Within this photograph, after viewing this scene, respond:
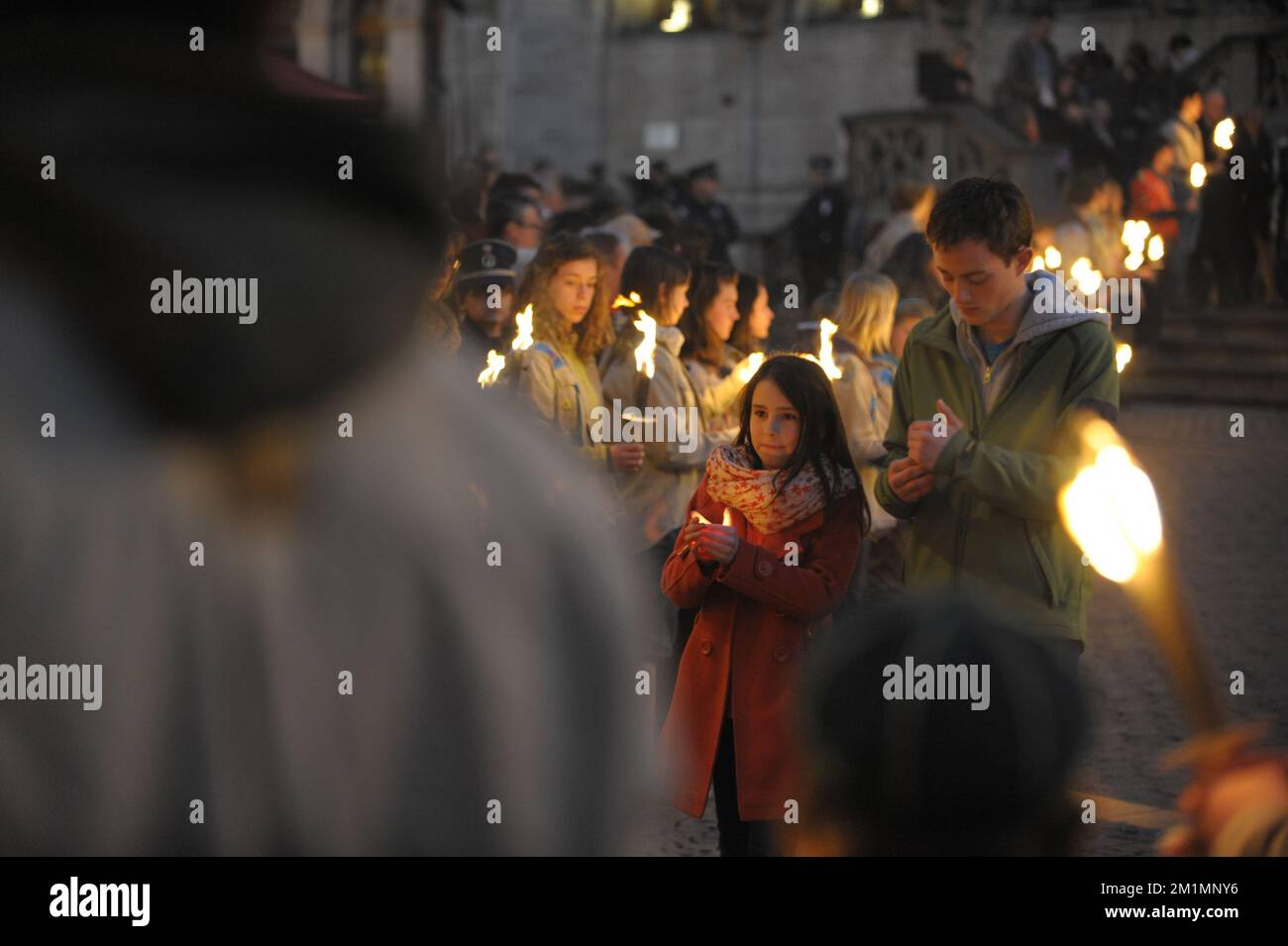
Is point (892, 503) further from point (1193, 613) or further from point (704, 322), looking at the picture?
point (1193, 613)

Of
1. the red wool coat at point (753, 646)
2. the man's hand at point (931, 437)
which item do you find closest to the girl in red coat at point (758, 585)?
the red wool coat at point (753, 646)

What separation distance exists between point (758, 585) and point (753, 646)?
18cm

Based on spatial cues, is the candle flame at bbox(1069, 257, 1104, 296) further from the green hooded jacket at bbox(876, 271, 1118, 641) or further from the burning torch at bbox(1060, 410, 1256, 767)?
the burning torch at bbox(1060, 410, 1256, 767)

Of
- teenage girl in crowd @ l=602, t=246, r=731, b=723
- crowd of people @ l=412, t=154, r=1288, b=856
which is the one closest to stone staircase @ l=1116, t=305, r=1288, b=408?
teenage girl in crowd @ l=602, t=246, r=731, b=723

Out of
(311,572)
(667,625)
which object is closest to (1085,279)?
(667,625)

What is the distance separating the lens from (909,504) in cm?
432

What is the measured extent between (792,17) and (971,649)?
87.1ft

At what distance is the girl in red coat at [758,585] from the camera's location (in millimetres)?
4449

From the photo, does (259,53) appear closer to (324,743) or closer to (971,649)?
(324,743)

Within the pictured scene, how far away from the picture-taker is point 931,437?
4.07 m

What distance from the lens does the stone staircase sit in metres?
15.5

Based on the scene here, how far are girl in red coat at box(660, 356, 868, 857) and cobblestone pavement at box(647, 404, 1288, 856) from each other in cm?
27

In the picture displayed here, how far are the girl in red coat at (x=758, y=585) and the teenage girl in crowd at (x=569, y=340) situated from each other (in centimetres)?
155
